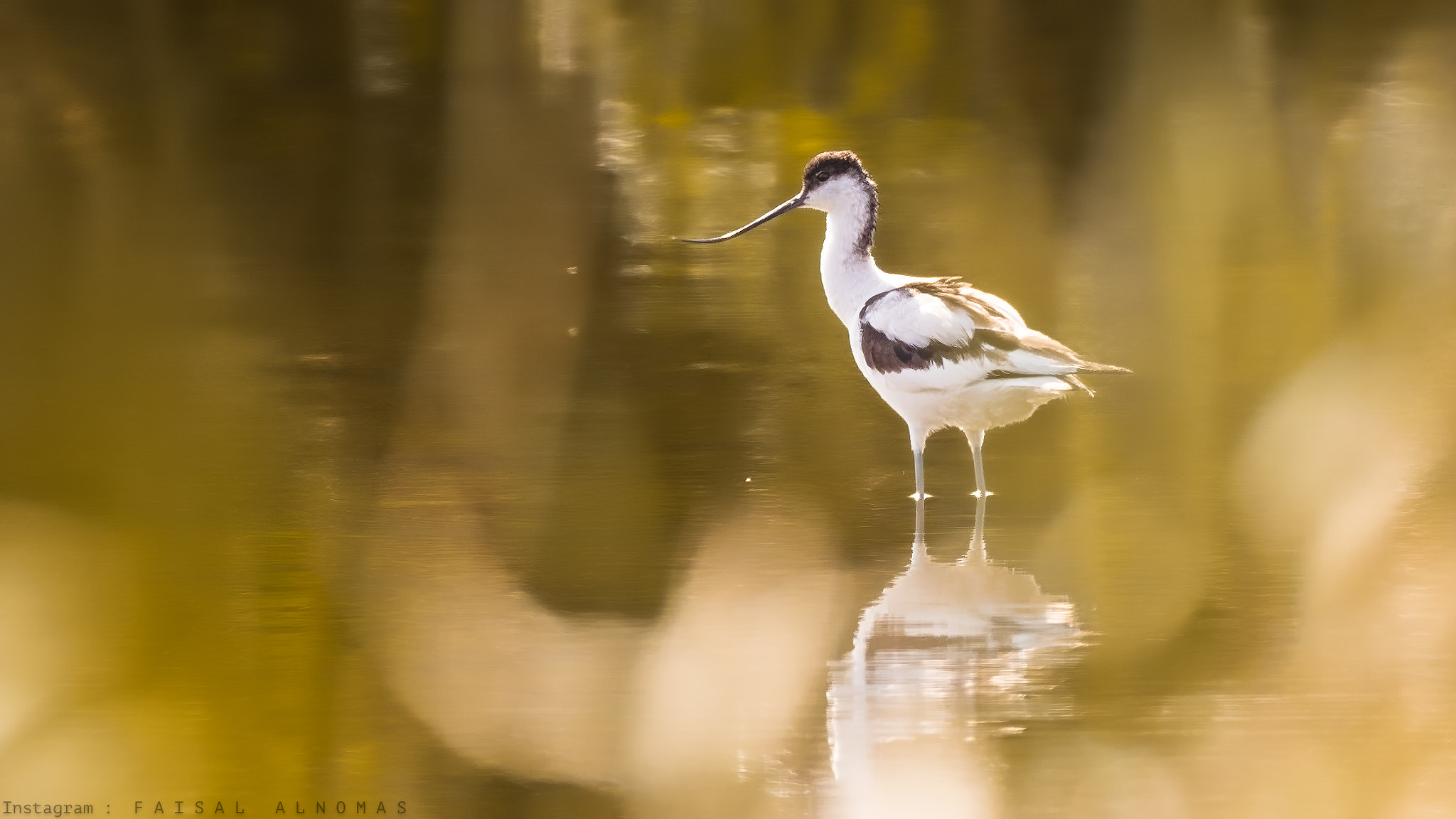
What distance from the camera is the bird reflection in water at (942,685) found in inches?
49.8

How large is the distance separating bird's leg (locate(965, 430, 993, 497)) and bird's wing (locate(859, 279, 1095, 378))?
4.3 inches

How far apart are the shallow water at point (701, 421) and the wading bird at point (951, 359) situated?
0.34ft

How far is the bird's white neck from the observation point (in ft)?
6.68

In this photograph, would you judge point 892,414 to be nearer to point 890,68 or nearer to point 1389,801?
point 1389,801

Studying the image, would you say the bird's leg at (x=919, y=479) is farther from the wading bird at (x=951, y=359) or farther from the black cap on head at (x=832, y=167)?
the black cap on head at (x=832, y=167)

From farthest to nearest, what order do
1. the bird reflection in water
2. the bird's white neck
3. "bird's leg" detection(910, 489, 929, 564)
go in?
1. the bird's white neck
2. "bird's leg" detection(910, 489, 929, 564)
3. the bird reflection in water

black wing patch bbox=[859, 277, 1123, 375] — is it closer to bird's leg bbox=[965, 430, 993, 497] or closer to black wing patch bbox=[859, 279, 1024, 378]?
black wing patch bbox=[859, 279, 1024, 378]

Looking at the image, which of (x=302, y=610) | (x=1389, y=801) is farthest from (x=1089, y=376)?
(x=302, y=610)

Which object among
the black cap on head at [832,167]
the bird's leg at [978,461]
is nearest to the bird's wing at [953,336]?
the bird's leg at [978,461]

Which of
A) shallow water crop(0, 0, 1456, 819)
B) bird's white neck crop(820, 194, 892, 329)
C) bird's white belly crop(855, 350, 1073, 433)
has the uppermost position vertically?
bird's white neck crop(820, 194, 892, 329)

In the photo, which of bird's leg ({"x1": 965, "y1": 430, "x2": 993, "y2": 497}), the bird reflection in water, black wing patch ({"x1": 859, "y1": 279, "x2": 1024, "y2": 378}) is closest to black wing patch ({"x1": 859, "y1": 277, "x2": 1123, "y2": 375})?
black wing patch ({"x1": 859, "y1": 279, "x2": 1024, "y2": 378})

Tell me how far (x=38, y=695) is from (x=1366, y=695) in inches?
51.6

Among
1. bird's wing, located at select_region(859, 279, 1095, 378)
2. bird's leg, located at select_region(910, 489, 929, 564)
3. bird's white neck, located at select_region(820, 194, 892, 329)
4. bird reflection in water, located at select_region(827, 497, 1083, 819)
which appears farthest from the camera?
bird's white neck, located at select_region(820, 194, 892, 329)

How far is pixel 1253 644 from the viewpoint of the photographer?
1.50m
